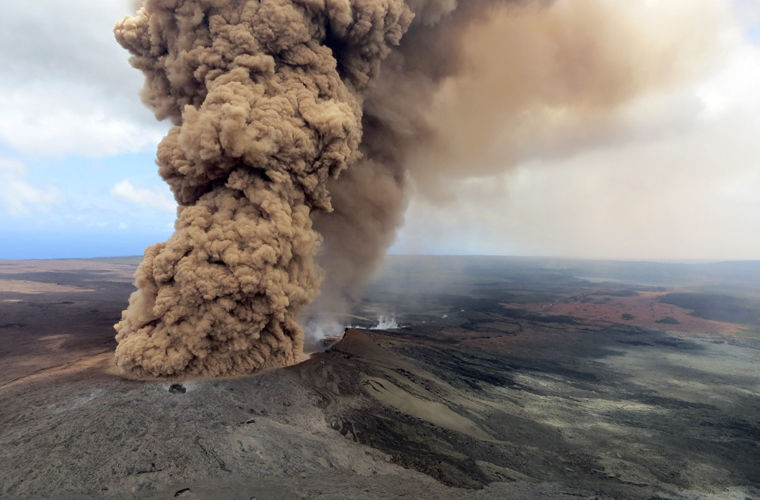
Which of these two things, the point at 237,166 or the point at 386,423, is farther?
the point at 237,166

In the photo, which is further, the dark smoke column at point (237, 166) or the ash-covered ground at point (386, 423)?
the dark smoke column at point (237, 166)

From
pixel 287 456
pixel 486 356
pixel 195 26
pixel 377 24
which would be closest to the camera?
pixel 287 456

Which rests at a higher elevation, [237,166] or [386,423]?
[237,166]

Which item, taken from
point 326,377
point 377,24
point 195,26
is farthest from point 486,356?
point 195,26

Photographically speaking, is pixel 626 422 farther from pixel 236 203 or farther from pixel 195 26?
pixel 195 26

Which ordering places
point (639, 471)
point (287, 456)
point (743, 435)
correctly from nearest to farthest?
point (287, 456) → point (639, 471) → point (743, 435)
